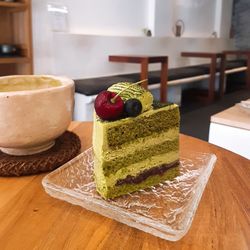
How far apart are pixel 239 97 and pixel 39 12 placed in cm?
294

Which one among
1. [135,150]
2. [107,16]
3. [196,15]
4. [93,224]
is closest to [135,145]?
[135,150]

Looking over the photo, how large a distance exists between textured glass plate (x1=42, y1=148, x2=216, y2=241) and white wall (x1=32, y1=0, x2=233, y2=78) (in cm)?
219

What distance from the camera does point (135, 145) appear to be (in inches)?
19.4

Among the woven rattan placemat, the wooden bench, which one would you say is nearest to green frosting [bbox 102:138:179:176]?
the woven rattan placemat

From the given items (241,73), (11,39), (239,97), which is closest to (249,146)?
(11,39)

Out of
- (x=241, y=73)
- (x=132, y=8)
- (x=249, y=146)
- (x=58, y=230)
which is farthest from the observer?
(x=241, y=73)

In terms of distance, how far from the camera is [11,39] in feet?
7.70

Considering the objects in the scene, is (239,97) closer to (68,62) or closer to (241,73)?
(241,73)

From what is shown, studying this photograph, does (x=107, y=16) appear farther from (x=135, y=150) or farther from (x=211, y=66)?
(x=135, y=150)

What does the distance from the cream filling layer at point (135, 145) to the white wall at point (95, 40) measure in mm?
2247

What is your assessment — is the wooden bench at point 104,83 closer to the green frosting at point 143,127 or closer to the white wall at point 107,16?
the white wall at point 107,16

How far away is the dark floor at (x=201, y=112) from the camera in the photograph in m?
2.72

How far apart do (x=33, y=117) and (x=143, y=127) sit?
0.20 m

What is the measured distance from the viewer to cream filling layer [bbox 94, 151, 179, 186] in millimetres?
470
